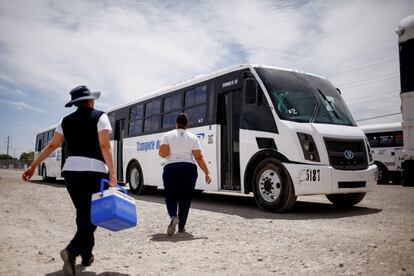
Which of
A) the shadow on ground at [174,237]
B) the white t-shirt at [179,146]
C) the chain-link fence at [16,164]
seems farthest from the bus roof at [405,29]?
the chain-link fence at [16,164]

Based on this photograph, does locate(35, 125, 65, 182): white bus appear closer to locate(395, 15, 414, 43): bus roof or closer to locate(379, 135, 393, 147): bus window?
locate(379, 135, 393, 147): bus window

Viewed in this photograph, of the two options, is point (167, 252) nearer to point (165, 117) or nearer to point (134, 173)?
point (165, 117)

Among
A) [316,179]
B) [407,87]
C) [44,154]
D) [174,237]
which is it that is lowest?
[174,237]

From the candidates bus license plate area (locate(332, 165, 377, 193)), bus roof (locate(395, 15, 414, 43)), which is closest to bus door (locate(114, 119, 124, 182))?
bus license plate area (locate(332, 165, 377, 193))

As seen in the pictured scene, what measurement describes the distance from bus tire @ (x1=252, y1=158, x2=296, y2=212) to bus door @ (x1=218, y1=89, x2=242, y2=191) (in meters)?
0.82

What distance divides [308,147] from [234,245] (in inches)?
120

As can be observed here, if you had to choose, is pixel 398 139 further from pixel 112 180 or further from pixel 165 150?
pixel 112 180

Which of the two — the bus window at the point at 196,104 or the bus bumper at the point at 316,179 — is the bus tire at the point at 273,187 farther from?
the bus window at the point at 196,104

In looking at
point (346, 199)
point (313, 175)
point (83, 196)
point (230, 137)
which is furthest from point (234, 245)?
point (346, 199)

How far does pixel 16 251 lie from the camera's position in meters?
4.49

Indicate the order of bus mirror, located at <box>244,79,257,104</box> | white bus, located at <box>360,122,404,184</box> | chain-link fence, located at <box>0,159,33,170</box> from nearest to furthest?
bus mirror, located at <box>244,79,257,104</box>
white bus, located at <box>360,122,404,184</box>
chain-link fence, located at <box>0,159,33,170</box>

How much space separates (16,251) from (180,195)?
226 centimetres

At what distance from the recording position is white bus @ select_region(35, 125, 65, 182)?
20984 millimetres

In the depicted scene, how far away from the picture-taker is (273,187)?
735 cm
